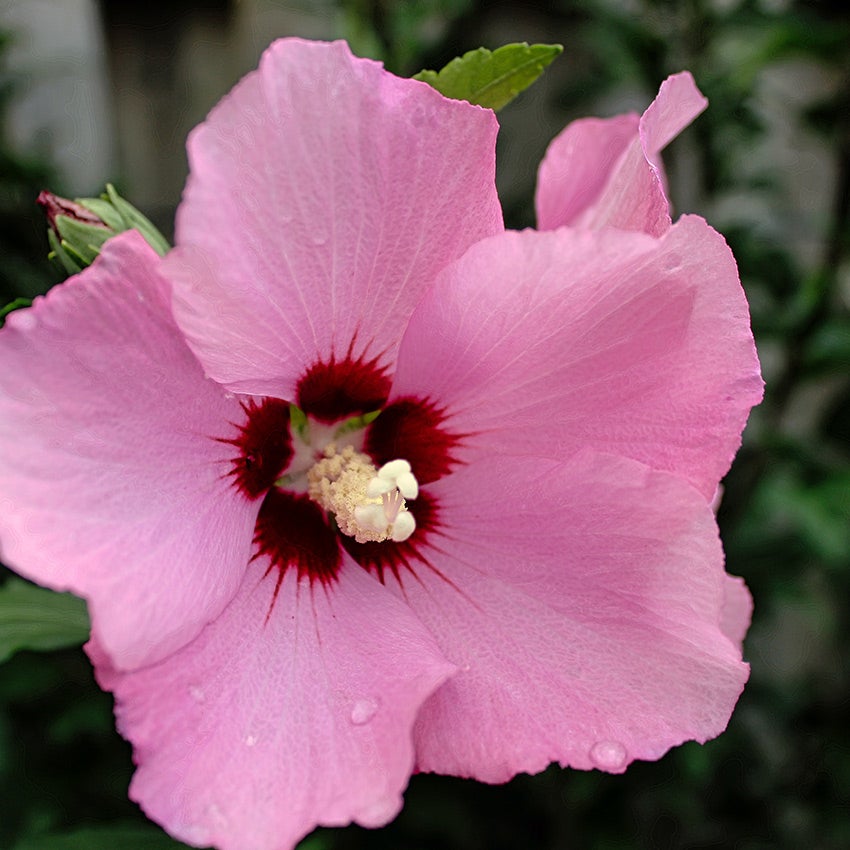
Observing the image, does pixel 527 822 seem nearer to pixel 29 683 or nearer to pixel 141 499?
pixel 29 683

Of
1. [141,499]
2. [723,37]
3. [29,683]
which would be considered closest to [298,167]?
[141,499]

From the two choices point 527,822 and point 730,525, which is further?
point 527,822

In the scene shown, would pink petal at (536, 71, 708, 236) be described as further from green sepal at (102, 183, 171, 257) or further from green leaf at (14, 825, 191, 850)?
green leaf at (14, 825, 191, 850)

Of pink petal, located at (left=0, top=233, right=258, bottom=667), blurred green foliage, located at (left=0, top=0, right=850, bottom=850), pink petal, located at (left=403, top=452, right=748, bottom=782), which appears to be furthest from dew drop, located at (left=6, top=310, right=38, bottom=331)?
blurred green foliage, located at (left=0, top=0, right=850, bottom=850)

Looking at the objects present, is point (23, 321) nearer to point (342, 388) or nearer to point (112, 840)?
point (342, 388)

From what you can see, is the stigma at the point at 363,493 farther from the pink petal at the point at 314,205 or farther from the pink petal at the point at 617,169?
the pink petal at the point at 617,169

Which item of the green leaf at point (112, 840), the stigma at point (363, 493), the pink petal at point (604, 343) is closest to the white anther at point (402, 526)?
the stigma at point (363, 493)

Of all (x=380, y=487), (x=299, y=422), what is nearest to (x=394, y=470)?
(x=380, y=487)
